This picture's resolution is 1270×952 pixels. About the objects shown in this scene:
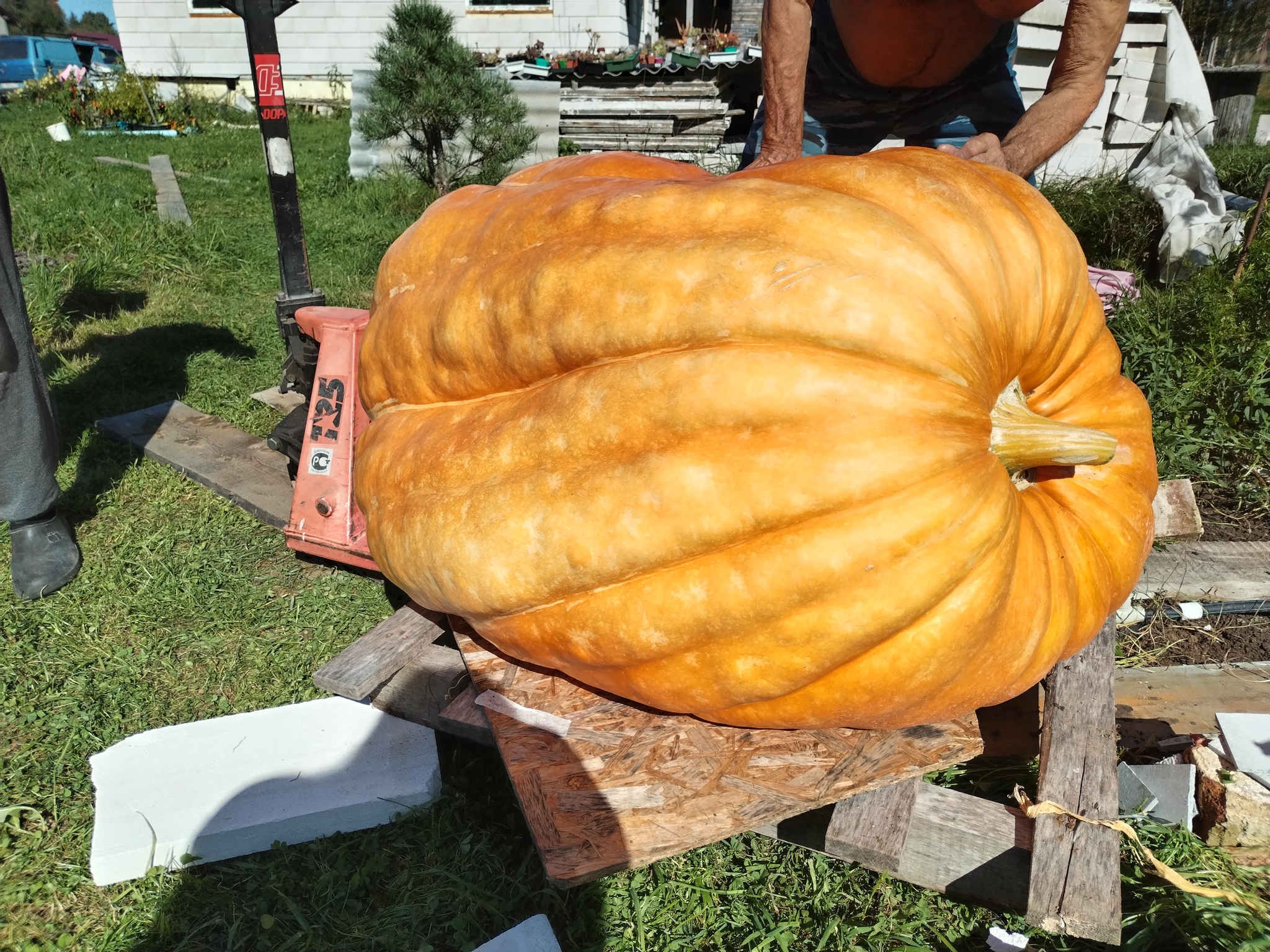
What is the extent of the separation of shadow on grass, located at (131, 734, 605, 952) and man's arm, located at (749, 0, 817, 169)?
2.01 metres

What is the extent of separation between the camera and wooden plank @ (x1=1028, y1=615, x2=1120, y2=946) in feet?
4.97

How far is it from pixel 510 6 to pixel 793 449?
47.6ft

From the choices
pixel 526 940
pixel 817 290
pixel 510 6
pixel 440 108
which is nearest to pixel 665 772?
pixel 526 940

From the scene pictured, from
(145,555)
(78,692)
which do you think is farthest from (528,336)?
(145,555)

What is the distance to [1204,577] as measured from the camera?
2.76 m

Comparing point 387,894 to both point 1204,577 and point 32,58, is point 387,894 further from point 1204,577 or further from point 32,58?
point 32,58

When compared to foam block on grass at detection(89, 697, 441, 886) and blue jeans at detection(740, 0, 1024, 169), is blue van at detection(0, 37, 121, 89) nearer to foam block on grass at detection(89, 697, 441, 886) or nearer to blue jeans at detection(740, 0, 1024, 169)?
blue jeans at detection(740, 0, 1024, 169)

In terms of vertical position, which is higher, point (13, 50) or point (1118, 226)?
point (13, 50)

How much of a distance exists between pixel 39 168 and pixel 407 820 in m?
8.80

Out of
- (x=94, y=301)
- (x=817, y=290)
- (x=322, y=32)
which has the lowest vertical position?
(x=94, y=301)

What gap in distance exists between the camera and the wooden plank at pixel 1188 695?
2342 mm

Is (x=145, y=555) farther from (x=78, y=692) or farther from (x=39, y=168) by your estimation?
(x=39, y=168)

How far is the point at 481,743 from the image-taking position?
205cm

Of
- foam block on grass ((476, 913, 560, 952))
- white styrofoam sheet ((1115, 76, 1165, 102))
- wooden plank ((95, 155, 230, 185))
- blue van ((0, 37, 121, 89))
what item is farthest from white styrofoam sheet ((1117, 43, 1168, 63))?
blue van ((0, 37, 121, 89))
